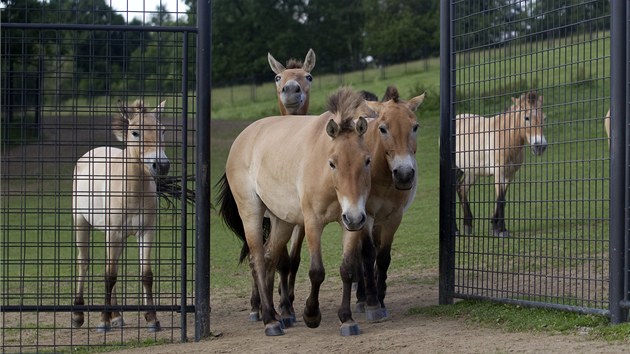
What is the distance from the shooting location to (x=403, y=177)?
7680 mm

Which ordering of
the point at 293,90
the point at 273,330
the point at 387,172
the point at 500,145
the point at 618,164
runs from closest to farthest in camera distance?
1. the point at 618,164
2. the point at 273,330
3. the point at 387,172
4. the point at 293,90
5. the point at 500,145

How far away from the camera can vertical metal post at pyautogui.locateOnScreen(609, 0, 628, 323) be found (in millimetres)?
6527

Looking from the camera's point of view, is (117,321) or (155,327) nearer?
(155,327)

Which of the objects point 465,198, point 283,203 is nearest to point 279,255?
point 283,203

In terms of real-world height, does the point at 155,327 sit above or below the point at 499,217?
below

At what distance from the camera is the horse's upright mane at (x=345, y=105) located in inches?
288

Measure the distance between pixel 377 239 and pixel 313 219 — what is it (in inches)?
67.0

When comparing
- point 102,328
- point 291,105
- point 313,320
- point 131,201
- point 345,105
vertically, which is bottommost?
point 102,328

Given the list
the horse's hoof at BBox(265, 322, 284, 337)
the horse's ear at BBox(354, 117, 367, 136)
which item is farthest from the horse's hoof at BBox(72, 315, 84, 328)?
the horse's ear at BBox(354, 117, 367, 136)

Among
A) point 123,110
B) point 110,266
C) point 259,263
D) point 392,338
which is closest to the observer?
point 392,338

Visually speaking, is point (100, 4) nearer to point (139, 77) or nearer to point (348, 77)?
point (139, 77)

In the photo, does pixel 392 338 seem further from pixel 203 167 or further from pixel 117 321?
pixel 117 321

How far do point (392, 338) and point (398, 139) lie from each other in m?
1.93

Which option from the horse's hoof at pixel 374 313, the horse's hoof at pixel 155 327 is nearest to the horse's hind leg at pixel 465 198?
the horse's hoof at pixel 374 313
